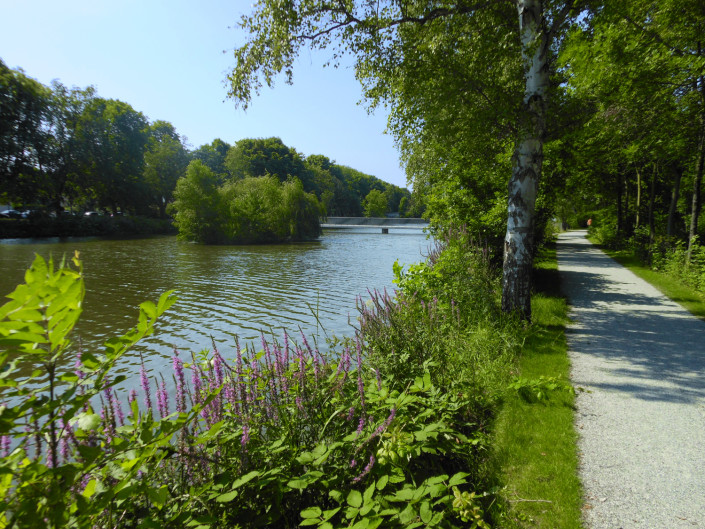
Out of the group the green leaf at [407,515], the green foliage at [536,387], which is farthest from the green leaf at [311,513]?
the green foliage at [536,387]

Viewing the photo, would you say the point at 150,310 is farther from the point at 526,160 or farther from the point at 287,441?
the point at 526,160

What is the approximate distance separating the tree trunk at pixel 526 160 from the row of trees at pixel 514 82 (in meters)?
0.02

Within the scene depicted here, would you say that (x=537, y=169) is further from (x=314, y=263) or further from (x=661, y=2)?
(x=314, y=263)

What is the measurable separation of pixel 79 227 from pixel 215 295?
130 ft

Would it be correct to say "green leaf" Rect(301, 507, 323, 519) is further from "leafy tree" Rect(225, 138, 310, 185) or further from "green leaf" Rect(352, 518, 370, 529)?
"leafy tree" Rect(225, 138, 310, 185)

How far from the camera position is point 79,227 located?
42.0m

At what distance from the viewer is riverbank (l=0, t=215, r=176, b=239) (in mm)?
37344

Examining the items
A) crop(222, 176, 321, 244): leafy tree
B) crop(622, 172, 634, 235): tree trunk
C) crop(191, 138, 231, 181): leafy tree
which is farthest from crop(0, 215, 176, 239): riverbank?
crop(622, 172, 634, 235): tree trunk

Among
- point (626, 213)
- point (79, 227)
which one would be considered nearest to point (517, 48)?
point (626, 213)

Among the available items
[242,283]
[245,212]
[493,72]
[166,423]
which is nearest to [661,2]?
[493,72]

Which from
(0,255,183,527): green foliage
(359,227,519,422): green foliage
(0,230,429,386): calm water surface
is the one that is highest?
(0,255,183,527): green foliage

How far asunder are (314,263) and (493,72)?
16.5 m

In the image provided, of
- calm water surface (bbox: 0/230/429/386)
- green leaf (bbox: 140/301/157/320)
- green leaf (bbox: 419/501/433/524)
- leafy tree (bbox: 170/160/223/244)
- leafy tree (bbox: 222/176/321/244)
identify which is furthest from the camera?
leafy tree (bbox: 222/176/321/244)

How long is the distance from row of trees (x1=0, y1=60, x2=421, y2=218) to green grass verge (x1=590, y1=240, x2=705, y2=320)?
15.9 metres
